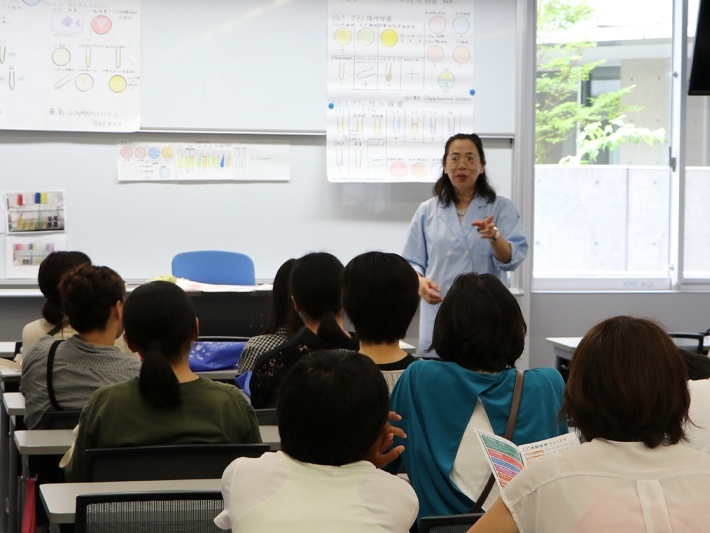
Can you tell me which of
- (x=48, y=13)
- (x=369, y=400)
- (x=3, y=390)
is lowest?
(x=3, y=390)

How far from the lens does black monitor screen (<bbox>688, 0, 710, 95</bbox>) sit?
5.58 m

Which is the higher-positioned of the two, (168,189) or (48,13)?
(48,13)

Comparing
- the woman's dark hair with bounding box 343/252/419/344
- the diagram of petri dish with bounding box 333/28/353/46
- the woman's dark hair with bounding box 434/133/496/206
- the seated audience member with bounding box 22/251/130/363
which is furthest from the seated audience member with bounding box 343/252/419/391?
the diagram of petri dish with bounding box 333/28/353/46

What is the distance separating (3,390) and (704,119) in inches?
182

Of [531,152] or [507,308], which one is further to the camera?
[531,152]

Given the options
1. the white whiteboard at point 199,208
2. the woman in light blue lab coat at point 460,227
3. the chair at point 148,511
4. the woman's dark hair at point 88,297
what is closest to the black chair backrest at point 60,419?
the woman's dark hair at point 88,297

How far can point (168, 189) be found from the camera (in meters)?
5.29

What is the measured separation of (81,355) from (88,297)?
0.55 feet

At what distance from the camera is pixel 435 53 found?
218 inches

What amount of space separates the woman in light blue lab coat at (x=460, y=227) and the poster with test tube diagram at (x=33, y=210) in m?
2.01

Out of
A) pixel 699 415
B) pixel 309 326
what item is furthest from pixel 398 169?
pixel 699 415

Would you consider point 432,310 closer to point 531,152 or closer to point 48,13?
point 531,152

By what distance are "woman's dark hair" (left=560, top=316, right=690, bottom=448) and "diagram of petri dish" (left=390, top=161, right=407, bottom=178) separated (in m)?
4.16

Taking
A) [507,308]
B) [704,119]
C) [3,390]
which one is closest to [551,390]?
[507,308]
